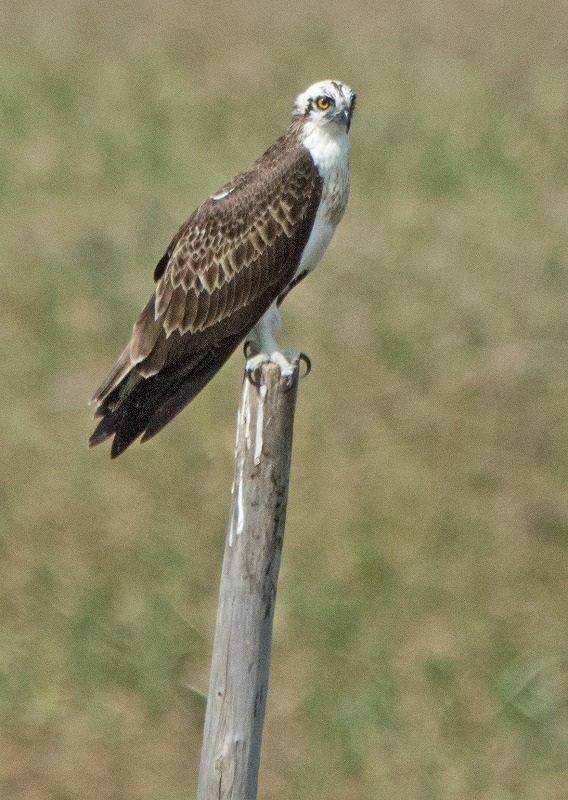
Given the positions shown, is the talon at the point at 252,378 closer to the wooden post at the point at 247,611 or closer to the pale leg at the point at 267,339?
the wooden post at the point at 247,611

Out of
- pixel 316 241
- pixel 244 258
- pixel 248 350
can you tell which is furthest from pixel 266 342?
pixel 316 241

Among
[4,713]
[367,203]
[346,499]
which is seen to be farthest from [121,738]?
[367,203]

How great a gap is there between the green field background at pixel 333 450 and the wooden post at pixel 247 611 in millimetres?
4440

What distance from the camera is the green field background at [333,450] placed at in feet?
34.2

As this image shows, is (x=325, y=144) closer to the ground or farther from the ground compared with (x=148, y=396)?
farther from the ground

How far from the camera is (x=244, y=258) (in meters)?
7.60

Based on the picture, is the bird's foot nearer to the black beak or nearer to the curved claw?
the curved claw

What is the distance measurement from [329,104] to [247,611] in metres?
3.03

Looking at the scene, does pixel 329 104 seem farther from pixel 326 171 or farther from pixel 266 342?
pixel 266 342

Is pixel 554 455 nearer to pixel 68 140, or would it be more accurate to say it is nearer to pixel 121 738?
pixel 121 738

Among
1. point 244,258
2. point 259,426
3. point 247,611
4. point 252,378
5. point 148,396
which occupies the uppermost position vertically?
point 244,258

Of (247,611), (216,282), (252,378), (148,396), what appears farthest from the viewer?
(216,282)

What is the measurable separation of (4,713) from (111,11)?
14330 millimetres

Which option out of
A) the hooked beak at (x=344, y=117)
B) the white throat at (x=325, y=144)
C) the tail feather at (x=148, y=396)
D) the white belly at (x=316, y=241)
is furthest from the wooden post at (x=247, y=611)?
the hooked beak at (x=344, y=117)
